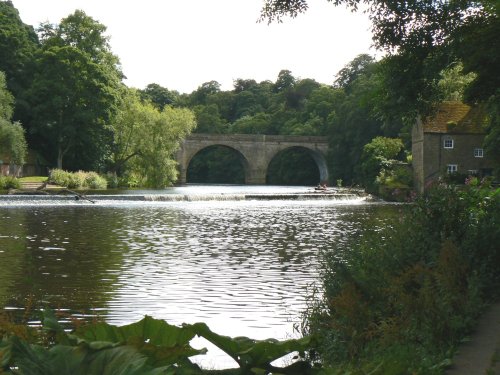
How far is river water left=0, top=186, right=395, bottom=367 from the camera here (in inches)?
365

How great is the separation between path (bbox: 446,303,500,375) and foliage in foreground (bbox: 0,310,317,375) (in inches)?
60.2

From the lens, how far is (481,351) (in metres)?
5.62

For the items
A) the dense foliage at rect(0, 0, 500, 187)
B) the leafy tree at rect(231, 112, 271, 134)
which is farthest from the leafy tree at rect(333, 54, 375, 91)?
the leafy tree at rect(231, 112, 271, 134)

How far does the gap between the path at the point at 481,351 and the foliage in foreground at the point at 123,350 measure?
1528 millimetres

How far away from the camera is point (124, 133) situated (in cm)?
5956

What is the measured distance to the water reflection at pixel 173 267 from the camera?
9.35m

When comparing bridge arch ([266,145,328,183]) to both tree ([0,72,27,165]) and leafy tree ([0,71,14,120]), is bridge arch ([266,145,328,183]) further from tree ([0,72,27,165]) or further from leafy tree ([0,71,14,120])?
tree ([0,72,27,165])

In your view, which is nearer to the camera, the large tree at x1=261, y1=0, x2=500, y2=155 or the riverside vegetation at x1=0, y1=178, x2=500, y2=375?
the riverside vegetation at x1=0, y1=178, x2=500, y2=375

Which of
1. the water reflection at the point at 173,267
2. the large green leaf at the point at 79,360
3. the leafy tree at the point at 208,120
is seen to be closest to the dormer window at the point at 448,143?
the water reflection at the point at 173,267

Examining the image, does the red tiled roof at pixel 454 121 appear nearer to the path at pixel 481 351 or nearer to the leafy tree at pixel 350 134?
the leafy tree at pixel 350 134

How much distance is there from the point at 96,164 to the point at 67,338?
190 ft

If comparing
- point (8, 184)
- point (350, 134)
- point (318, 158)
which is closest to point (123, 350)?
point (8, 184)

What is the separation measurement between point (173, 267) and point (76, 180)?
38.5 m

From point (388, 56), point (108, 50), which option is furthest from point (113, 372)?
point (108, 50)
